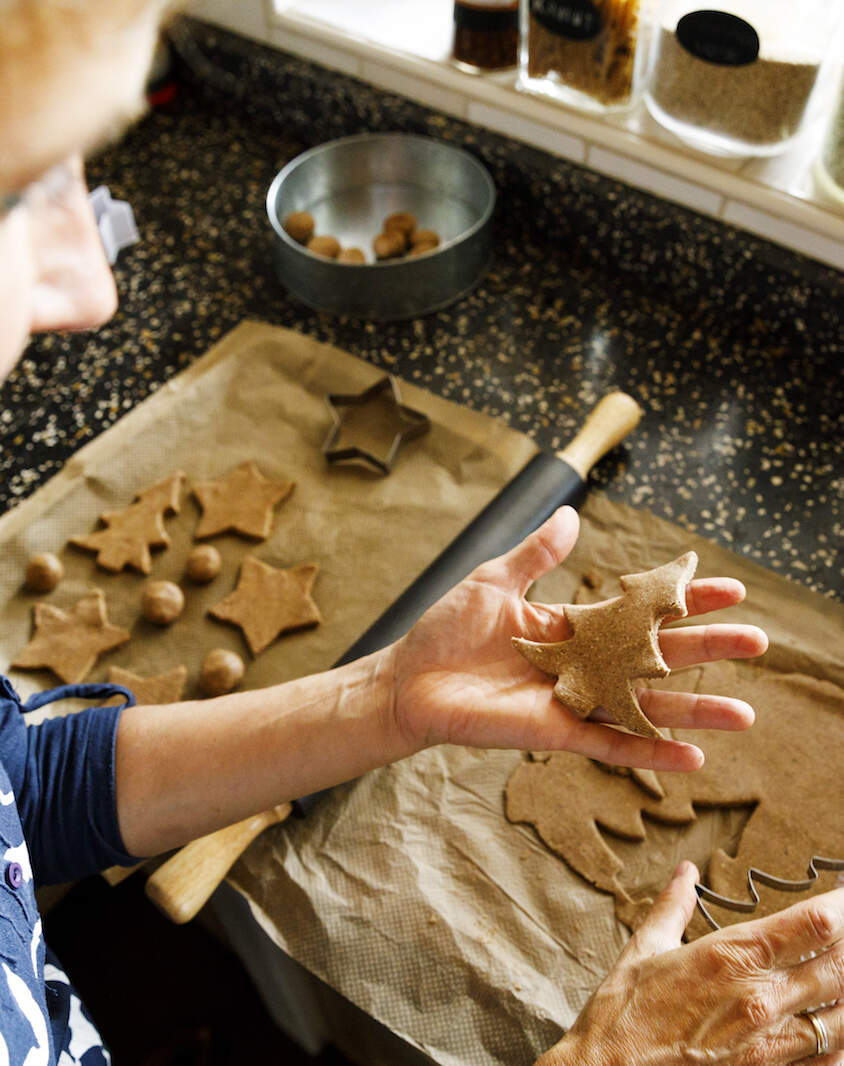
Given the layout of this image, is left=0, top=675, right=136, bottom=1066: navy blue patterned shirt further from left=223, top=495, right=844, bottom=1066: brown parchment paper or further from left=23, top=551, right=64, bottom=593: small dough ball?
left=23, top=551, right=64, bottom=593: small dough ball

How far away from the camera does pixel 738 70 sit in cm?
112

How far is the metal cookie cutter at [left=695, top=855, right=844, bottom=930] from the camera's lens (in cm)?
79

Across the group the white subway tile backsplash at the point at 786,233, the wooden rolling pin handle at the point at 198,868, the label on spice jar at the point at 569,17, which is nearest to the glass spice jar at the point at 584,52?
the label on spice jar at the point at 569,17

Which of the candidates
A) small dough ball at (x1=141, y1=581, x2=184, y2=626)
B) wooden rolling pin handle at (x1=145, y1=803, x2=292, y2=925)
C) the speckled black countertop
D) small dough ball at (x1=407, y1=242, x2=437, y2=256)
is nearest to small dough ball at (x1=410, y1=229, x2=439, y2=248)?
small dough ball at (x1=407, y1=242, x2=437, y2=256)

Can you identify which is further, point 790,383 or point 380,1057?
point 790,383

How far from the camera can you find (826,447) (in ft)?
3.78

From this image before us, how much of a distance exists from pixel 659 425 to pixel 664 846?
1.88 ft

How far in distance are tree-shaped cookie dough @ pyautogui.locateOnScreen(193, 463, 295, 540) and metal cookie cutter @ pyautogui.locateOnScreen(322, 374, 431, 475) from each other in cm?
8

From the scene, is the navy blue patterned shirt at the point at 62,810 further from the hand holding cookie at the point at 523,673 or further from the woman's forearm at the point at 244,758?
the hand holding cookie at the point at 523,673

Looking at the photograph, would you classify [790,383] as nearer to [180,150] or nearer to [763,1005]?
[763,1005]

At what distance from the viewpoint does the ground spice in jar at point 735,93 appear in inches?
43.6

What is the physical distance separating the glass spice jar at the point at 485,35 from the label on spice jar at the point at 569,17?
0.10 metres

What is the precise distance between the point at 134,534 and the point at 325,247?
0.55 meters

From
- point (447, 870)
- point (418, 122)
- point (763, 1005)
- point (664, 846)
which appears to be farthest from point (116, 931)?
point (418, 122)
